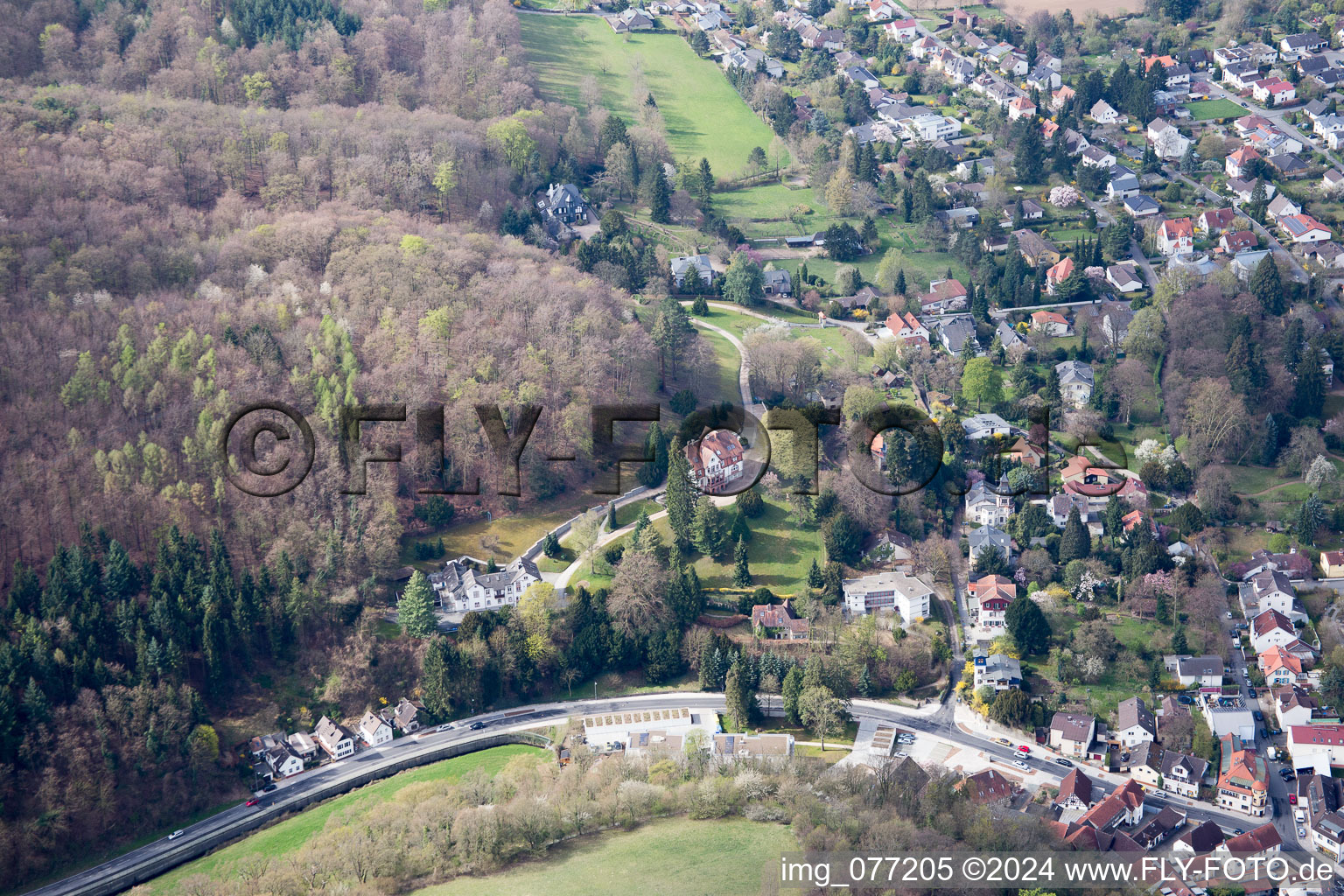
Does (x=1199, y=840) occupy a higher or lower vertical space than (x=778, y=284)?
lower

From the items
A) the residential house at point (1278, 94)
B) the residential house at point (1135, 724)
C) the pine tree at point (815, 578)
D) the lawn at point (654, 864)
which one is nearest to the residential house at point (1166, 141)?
the residential house at point (1278, 94)

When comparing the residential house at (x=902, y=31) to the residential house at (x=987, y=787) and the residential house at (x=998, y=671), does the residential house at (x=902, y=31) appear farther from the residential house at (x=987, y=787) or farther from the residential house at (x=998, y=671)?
the residential house at (x=987, y=787)

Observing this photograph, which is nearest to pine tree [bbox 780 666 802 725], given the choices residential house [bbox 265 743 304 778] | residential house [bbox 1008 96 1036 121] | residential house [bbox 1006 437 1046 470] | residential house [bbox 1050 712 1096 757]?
residential house [bbox 1050 712 1096 757]

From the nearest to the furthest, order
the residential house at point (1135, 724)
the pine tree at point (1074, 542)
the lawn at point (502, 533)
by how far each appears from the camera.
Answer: the residential house at point (1135, 724), the pine tree at point (1074, 542), the lawn at point (502, 533)

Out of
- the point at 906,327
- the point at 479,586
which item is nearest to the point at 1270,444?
the point at 906,327

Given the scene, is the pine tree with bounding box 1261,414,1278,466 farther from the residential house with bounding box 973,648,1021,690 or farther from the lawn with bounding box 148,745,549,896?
the lawn with bounding box 148,745,549,896

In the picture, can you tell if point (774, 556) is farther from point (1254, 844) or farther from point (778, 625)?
point (1254, 844)

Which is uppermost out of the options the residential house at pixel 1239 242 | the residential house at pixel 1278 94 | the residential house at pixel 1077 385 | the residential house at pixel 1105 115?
the residential house at pixel 1278 94

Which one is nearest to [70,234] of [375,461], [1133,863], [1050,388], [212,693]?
[375,461]
